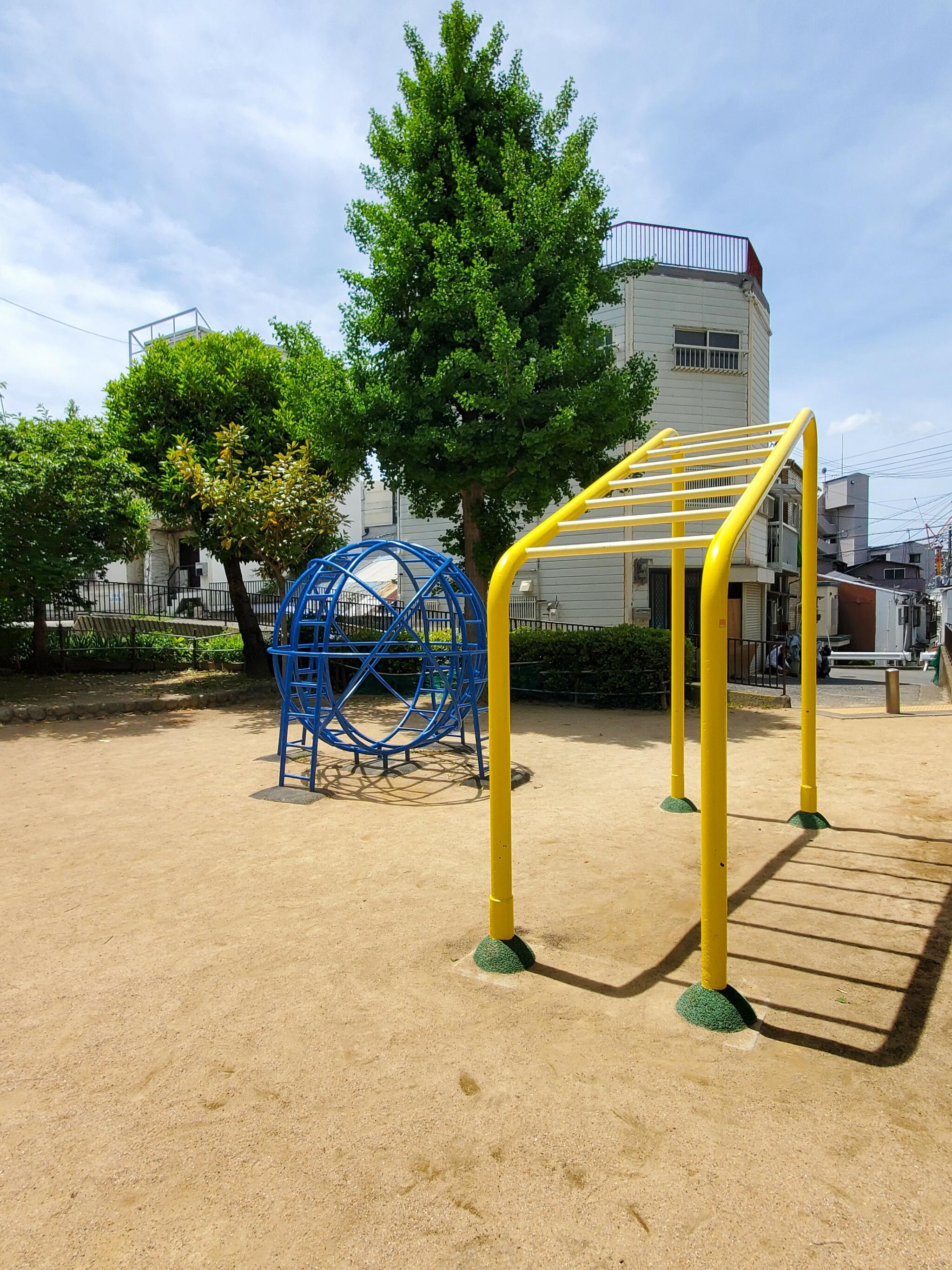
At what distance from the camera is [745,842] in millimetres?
5211

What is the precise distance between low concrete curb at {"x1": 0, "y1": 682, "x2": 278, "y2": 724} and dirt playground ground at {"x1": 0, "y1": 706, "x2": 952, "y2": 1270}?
5.78 metres

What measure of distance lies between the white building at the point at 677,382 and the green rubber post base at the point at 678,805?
12945 mm

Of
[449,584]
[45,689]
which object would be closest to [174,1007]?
[449,584]

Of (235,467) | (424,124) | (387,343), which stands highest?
(424,124)

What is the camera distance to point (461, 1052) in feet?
9.11

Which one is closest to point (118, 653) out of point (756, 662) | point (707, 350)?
point (756, 662)

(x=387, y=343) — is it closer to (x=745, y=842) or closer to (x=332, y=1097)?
(x=745, y=842)

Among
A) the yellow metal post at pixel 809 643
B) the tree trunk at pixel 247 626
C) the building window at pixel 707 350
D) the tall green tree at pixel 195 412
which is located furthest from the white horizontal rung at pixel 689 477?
the building window at pixel 707 350

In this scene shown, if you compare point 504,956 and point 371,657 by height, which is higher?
point 371,657

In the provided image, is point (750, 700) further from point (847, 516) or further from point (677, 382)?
point (847, 516)

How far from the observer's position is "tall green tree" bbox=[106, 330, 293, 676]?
13.2m

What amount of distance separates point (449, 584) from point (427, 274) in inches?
223

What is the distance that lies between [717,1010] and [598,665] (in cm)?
952

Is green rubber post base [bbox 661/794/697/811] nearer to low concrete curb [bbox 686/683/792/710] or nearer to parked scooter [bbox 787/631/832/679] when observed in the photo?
low concrete curb [bbox 686/683/792/710]
